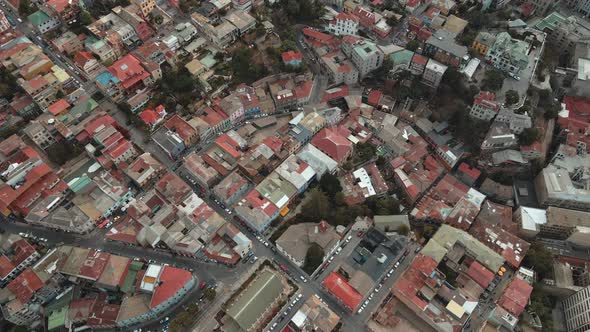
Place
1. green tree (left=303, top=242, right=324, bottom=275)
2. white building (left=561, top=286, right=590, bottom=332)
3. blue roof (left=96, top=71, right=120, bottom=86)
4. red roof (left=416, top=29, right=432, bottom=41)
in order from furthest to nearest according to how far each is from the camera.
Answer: red roof (left=416, top=29, right=432, bottom=41), blue roof (left=96, top=71, right=120, bottom=86), green tree (left=303, top=242, right=324, bottom=275), white building (left=561, top=286, right=590, bottom=332)

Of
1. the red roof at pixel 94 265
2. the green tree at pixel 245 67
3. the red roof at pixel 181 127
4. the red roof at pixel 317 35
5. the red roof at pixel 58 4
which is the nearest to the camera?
the red roof at pixel 94 265

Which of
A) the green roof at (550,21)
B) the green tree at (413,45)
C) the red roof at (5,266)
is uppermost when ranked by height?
the green tree at (413,45)

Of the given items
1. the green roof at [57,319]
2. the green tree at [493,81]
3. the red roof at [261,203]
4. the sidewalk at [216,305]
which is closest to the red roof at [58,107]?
the green roof at [57,319]

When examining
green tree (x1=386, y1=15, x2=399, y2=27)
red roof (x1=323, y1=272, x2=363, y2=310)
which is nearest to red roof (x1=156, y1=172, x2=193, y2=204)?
red roof (x1=323, y1=272, x2=363, y2=310)

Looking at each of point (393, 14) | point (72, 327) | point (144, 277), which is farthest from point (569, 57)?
point (72, 327)

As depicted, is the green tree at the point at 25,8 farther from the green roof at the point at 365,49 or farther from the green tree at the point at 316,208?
the green tree at the point at 316,208

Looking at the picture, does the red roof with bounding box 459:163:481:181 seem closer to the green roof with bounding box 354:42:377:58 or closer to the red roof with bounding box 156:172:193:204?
the green roof with bounding box 354:42:377:58
